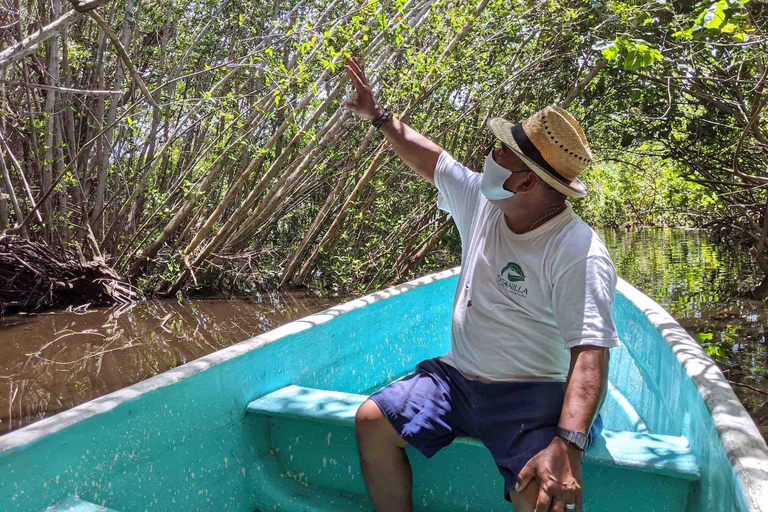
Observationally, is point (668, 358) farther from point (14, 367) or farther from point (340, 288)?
point (340, 288)

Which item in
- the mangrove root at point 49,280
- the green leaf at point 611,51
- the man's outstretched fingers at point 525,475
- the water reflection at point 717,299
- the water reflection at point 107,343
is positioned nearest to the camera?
the man's outstretched fingers at point 525,475

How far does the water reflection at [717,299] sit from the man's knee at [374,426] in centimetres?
267

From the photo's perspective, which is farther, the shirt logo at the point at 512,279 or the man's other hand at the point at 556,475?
the shirt logo at the point at 512,279

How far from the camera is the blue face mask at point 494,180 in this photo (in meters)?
1.81

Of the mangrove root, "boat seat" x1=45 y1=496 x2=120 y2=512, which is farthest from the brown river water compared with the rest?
"boat seat" x1=45 y1=496 x2=120 y2=512

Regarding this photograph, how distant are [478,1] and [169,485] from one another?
16.1 feet

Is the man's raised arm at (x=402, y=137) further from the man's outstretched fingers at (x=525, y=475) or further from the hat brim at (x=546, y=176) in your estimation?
the man's outstretched fingers at (x=525, y=475)

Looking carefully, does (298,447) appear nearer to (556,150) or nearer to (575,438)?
(575,438)

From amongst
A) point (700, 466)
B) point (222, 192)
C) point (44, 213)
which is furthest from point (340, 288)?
→ point (700, 466)

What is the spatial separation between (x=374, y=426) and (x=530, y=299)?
54 centimetres

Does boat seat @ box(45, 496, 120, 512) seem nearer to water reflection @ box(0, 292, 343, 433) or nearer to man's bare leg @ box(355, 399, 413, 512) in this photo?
man's bare leg @ box(355, 399, 413, 512)

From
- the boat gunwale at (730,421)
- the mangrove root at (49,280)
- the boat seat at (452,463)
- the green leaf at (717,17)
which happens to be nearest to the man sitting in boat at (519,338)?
the boat seat at (452,463)

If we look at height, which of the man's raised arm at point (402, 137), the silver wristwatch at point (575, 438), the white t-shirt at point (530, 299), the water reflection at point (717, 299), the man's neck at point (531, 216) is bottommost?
the water reflection at point (717, 299)

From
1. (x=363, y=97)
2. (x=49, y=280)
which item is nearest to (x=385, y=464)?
(x=363, y=97)
